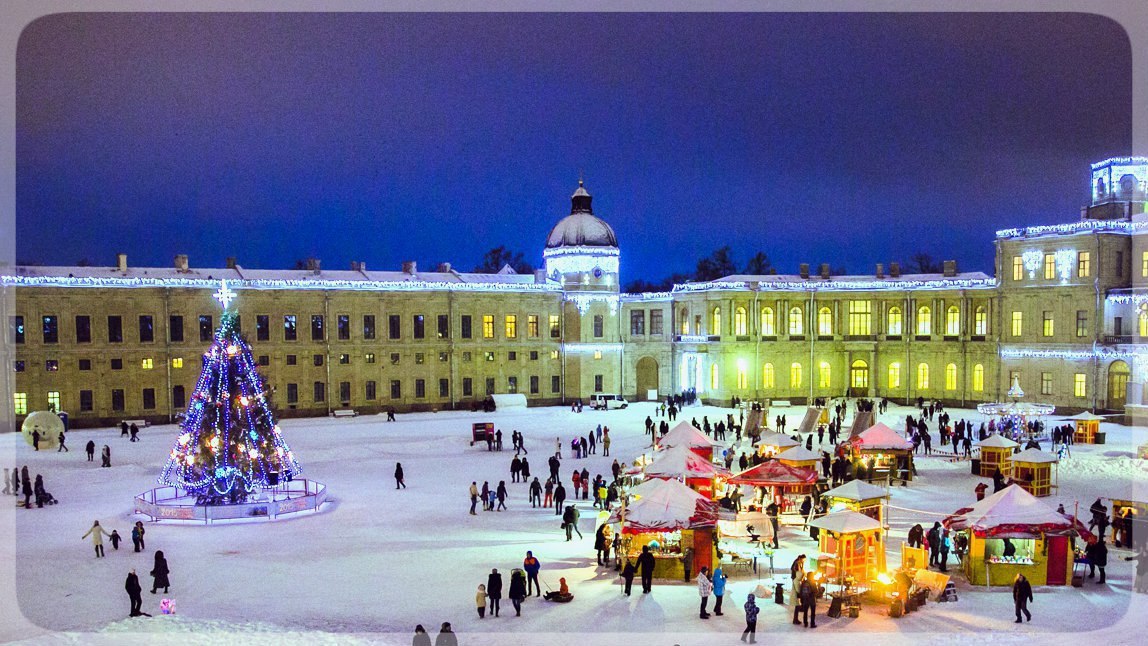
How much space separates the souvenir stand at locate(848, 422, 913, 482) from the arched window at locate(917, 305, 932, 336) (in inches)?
1042

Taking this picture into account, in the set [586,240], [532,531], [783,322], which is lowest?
[532,531]

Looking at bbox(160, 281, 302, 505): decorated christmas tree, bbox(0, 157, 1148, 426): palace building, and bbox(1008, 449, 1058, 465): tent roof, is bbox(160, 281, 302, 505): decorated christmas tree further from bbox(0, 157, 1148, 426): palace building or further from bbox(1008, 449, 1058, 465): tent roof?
bbox(0, 157, 1148, 426): palace building

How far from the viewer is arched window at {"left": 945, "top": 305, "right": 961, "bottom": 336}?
5191 cm

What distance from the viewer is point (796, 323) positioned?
180 ft

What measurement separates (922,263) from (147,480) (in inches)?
3272

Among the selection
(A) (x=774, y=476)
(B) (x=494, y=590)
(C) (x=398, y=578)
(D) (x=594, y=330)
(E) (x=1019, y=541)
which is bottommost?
(C) (x=398, y=578)

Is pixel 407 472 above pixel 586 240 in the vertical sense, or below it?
below

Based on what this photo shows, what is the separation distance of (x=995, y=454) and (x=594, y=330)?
98.4 ft

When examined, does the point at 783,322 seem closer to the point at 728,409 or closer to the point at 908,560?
the point at 728,409

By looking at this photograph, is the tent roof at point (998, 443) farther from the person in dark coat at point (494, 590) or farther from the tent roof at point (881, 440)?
the person in dark coat at point (494, 590)

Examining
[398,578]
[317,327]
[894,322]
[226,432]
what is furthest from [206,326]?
[894,322]

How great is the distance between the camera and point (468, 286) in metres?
52.8

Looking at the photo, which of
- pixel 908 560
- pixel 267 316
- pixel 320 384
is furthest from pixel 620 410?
pixel 908 560

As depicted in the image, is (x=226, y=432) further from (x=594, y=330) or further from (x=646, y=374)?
(x=646, y=374)
